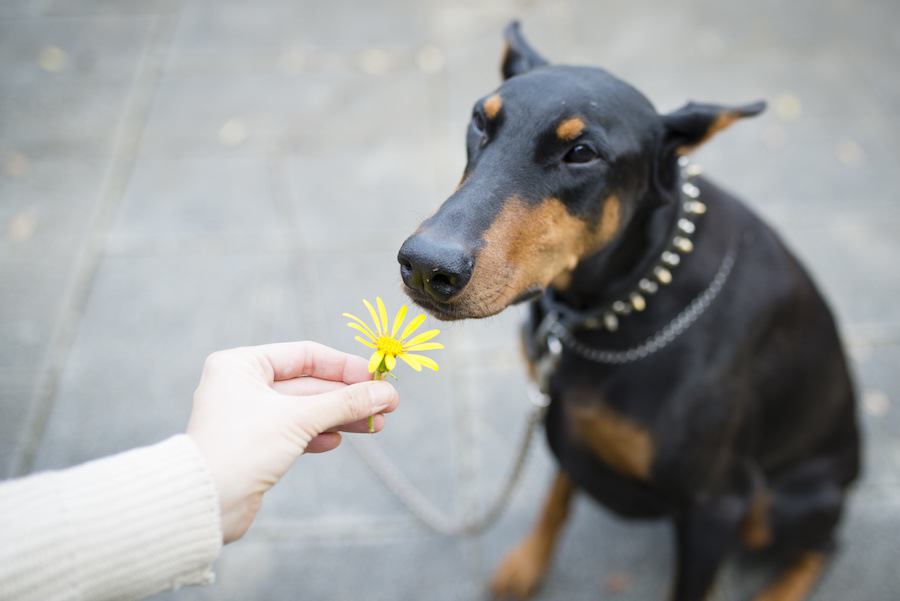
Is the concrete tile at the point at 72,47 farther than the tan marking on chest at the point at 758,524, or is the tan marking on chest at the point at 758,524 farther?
the concrete tile at the point at 72,47

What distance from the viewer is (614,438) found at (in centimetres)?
235

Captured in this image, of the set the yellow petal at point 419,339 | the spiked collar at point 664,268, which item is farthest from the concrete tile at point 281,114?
the yellow petal at point 419,339

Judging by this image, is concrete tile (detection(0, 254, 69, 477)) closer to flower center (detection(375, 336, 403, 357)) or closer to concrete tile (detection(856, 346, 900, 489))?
flower center (detection(375, 336, 403, 357))

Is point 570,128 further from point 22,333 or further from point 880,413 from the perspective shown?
point 22,333

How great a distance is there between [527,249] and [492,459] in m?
1.73

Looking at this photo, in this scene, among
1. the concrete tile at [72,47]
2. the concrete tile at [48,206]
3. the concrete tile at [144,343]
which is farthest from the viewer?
the concrete tile at [72,47]

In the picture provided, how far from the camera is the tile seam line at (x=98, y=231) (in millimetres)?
3475

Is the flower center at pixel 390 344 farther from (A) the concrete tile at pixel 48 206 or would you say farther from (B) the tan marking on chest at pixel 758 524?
(A) the concrete tile at pixel 48 206

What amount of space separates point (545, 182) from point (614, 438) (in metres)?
0.86

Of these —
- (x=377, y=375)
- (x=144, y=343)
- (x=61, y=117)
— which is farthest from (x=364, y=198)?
(x=377, y=375)

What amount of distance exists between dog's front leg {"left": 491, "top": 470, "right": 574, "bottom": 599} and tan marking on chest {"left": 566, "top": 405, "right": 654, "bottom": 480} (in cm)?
55

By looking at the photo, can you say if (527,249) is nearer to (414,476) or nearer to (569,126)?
(569,126)

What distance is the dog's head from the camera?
1.78m

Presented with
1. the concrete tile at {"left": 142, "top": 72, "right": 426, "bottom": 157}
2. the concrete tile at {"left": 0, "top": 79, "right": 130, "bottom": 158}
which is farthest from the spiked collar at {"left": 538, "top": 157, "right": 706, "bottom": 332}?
the concrete tile at {"left": 0, "top": 79, "right": 130, "bottom": 158}
